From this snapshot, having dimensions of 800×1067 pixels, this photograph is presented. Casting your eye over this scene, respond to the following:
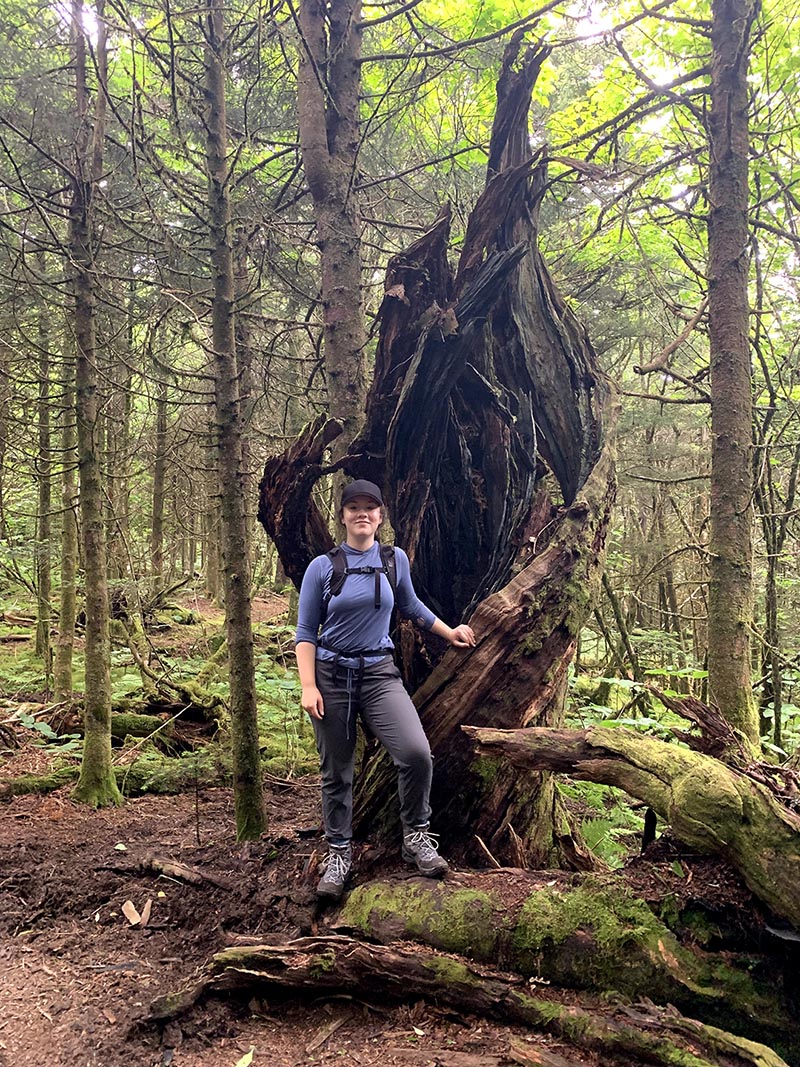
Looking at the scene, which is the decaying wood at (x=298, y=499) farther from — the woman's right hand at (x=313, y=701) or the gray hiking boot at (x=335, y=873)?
the gray hiking boot at (x=335, y=873)

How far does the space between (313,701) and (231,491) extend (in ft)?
7.56

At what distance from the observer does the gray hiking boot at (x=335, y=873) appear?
3.78 m

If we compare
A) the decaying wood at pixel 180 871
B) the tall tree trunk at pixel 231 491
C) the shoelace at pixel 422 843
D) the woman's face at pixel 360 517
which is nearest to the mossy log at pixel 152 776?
the tall tree trunk at pixel 231 491

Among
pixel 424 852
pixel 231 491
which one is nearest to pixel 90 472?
pixel 231 491

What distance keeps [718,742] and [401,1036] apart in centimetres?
211

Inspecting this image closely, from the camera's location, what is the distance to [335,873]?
3842 mm

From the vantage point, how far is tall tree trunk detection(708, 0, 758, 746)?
203 inches

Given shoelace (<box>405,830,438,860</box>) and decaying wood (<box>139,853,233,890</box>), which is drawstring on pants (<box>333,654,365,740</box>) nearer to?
shoelace (<box>405,830,438,860</box>)

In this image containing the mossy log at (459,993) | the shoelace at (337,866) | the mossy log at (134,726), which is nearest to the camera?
the mossy log at (459,993)

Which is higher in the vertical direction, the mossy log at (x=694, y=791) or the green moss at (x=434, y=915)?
the mossy log at (x=694, y=791)

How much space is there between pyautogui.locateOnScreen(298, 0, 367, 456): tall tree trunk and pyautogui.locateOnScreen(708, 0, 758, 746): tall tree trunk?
2959 mm

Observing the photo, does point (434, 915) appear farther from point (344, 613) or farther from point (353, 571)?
point (353, 571)

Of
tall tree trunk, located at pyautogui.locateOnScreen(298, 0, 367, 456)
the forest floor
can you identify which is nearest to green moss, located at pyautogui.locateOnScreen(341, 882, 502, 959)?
the forest floor

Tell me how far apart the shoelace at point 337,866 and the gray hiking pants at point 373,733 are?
94mm
